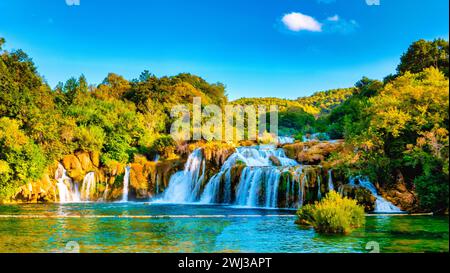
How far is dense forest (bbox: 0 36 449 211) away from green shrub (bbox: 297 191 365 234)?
9.13 ft

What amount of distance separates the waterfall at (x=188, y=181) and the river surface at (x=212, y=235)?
1098cm

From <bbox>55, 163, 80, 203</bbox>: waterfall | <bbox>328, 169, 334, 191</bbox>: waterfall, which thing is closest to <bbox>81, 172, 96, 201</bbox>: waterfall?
<bbox>55, 163, 80, 203</bbox>: waterfall

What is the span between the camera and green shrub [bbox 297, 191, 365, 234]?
13.0 meters

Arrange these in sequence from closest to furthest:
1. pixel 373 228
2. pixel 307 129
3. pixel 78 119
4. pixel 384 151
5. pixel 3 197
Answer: pixel 373 228 → pixel 384 151 → pixel 3 197 → pixel 78 119 → pixel 307 129

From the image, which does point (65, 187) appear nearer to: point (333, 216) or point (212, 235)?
point (212, 235)

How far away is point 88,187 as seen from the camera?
3012cm

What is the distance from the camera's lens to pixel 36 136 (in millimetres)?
28859

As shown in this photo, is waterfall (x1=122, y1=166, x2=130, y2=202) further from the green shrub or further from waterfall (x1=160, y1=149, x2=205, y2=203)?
the green shrub

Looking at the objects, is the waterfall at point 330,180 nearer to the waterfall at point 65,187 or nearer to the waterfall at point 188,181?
the waterfall at point 188,181

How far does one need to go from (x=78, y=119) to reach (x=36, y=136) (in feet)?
21.5

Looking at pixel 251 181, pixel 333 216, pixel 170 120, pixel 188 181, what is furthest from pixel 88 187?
pixel 333 216

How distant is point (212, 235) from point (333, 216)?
369cm
